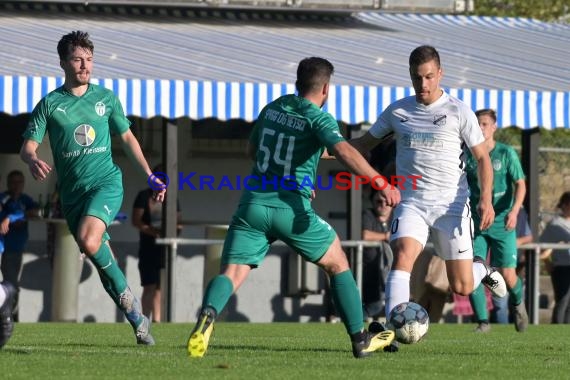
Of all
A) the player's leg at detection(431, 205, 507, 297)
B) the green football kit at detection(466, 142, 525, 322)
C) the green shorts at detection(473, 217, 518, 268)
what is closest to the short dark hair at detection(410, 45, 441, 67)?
the player's leg at detection(431, 205, 507, 297)

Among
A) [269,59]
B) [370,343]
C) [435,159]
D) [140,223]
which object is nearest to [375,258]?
[269,59]

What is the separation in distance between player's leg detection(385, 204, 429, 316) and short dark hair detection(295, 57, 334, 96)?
1397 mm

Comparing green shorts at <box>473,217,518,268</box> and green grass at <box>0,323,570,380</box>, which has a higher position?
green shorts at <box>473,217,518,268</box>

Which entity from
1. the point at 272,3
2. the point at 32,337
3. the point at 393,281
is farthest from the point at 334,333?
the point at 272,3

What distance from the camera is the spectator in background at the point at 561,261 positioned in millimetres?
19516

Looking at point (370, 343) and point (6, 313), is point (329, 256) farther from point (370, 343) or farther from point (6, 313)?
point (6, 313)

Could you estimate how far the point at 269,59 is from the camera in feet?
61.1

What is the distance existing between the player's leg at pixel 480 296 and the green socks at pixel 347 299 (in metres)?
4.66

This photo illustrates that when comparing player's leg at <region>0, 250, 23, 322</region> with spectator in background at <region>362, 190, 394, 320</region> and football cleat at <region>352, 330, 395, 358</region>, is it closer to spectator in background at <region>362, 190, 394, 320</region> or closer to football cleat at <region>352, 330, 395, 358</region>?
spectator in background at <region>362, 190, 394, 320</region>

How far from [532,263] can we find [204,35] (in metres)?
5.07

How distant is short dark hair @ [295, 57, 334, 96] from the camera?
9.66 m

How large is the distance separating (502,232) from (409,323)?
5148 millimetres

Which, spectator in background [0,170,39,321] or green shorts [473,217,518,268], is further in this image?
spectator in background [0,170,39,321]

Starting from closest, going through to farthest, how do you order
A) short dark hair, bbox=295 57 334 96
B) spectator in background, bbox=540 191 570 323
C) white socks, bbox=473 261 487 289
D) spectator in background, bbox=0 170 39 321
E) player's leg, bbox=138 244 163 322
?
short dark hair, bbox=295 57 334 96 → white socks, bbox=473 261 487 289 → spectator in background, bbox=0 170 39 321 → player's leg, bbox=138 244 163 322 → spectator in background, bbox=540 191 570 323
